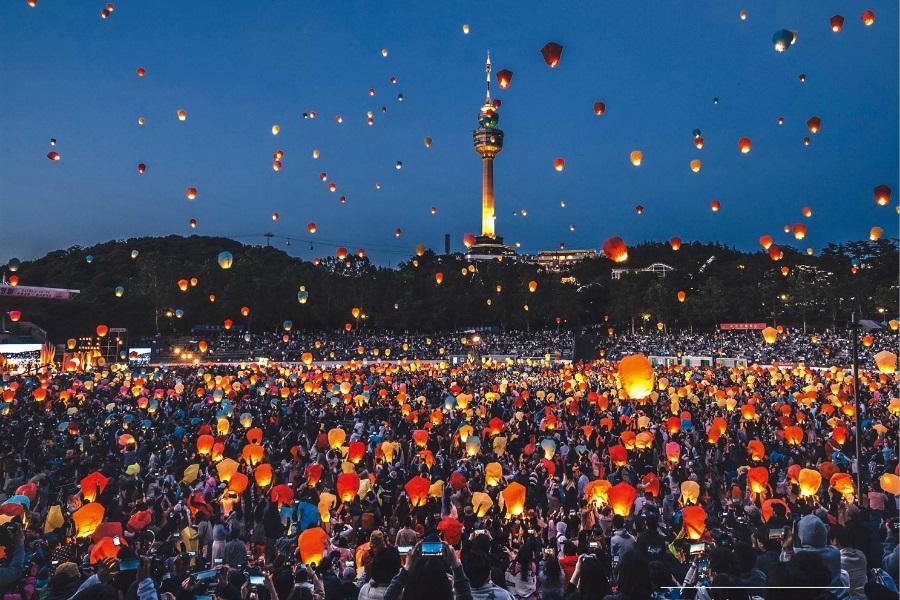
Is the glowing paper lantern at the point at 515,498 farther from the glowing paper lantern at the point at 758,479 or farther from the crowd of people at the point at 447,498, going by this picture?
the glowing paper lantern at the point at 758,479

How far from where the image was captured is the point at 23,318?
4688 cm

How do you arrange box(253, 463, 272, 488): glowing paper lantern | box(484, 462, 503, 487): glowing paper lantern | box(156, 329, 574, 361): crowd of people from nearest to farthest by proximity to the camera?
box(484, 462, 503, 487): glowing paper lantern, box(253, 463, 272, 488): glowing paper lantern, box(156, 329, 574, 361): crowd of people

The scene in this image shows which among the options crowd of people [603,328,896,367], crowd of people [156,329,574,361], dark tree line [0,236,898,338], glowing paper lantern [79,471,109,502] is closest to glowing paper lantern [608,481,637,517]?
glowing paper lantern [79,471,109,502]

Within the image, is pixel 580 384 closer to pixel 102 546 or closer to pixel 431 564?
pixel 102 546

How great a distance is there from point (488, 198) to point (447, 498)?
12165 cm

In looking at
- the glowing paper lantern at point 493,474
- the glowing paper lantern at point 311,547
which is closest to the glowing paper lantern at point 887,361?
the glowing paper lantern at point 493,474

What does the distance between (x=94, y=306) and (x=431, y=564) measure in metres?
62.5

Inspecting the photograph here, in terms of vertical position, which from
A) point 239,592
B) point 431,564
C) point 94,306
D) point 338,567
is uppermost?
point 94,306

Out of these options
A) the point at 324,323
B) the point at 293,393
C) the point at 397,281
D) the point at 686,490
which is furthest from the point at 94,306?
the point at 686,490

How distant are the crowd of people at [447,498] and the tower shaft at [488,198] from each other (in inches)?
4223

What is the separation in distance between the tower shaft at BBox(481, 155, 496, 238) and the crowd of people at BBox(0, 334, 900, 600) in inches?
4223

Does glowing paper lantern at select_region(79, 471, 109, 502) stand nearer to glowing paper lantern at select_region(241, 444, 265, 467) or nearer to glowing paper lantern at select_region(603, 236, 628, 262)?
glowing paper lantern at select_region(241, 444, 265, 467)

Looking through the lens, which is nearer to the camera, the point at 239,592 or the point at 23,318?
the point at 239,592

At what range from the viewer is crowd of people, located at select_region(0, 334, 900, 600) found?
4.15 meters
